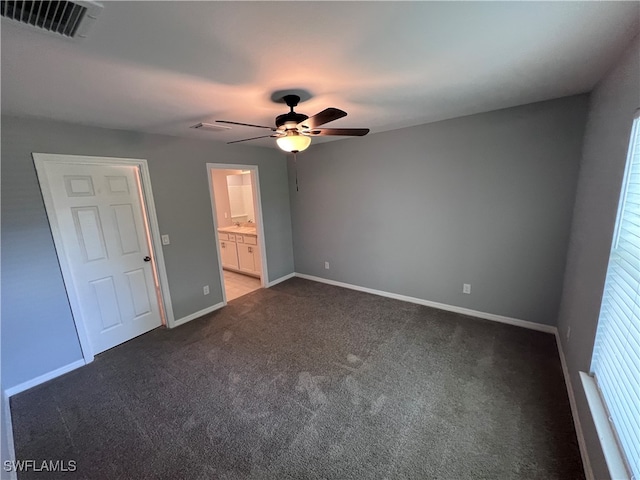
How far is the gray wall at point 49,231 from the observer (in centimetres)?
219

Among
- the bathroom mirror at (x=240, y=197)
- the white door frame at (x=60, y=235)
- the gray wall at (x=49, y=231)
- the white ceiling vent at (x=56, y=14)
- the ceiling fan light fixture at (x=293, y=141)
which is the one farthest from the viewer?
the bathroom mirror at (x=240, y=197)

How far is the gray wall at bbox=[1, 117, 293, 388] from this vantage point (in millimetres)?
2191

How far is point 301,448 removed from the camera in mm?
1670

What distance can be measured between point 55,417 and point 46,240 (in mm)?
1488

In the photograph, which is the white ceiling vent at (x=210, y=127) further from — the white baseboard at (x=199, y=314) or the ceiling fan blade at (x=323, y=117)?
the white baseboard at (x=199, y=314)

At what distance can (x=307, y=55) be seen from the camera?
142 centimetres

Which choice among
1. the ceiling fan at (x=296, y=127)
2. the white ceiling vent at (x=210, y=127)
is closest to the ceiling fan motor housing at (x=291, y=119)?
the ceiling fan at (x=296, y=127)

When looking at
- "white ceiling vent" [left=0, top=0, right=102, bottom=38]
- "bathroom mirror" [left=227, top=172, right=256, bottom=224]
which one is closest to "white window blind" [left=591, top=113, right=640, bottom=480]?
"white ceiling vent" [left=0, top=0, right=102, bottom=38]

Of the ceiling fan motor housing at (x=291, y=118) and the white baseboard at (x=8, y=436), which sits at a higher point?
the ceiling fan motor housing at (x=291, y=118)

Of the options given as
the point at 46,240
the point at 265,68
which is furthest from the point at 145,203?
the point at 265,68

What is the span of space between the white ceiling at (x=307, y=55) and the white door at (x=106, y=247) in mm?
652

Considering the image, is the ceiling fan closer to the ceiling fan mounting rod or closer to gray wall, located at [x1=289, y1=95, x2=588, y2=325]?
the ceiling fan mounting rod

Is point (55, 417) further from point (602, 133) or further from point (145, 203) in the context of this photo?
point (602, 133)

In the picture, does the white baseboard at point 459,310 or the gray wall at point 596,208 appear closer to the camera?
the gray wall at point 596,208
